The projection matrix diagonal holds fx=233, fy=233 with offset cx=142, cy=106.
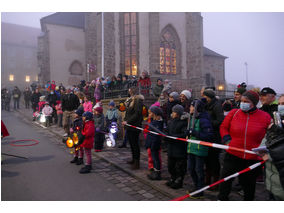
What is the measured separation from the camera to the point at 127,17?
21.5 meters

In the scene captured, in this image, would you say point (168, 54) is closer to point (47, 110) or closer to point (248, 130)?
point (47, 110)

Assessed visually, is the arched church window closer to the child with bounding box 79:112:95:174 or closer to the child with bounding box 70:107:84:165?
the child with bounding box 70:107:84:165

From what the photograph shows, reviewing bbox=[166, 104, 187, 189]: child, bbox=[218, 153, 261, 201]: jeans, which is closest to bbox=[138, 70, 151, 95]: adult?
bbox=[166, 104, 187, 189]: child

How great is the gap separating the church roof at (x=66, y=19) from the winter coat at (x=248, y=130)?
96.1 ft

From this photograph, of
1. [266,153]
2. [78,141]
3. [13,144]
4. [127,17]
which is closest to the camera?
[266,153]

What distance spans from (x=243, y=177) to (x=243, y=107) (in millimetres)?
1030

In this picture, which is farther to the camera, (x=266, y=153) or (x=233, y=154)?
(x=233, y=154)

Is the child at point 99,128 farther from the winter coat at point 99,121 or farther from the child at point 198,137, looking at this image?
the child at point 198,137

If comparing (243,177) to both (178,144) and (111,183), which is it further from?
(111,183)

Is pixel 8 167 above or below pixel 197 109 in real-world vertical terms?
below

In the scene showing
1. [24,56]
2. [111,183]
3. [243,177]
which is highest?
[24,56]

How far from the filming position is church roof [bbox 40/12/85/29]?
2843 cm

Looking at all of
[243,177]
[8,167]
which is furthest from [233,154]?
[8,167]

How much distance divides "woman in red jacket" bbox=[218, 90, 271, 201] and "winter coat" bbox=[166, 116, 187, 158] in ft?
3.27
